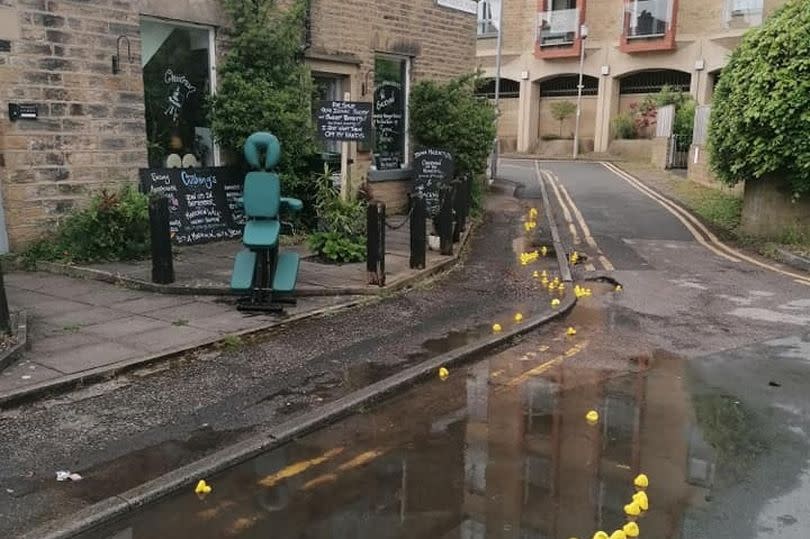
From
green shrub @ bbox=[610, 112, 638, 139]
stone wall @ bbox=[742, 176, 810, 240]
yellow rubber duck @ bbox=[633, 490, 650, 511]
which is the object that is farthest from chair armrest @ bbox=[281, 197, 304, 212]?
green shrub @ bbox=[610, 112, 638, 139]

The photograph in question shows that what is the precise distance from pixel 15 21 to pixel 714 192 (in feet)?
55.9

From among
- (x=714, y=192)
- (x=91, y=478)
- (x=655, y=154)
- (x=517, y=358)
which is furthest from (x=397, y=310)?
(x=655, y=154)

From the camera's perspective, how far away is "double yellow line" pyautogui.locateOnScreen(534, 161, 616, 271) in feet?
40.0

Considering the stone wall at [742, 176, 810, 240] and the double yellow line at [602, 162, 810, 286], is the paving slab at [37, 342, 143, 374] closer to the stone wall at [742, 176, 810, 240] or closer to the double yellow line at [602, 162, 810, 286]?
the double yellow line at [602, 162, 810, 286]

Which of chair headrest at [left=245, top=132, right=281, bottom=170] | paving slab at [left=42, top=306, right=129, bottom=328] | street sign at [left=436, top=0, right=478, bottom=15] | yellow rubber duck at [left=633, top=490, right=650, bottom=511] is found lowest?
yellow rubber duck at [left=633, top=490, right=650, bottom=511]

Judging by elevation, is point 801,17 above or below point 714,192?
above

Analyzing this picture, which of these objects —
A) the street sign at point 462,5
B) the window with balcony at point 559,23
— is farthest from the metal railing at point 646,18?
the street sign at point 462,5

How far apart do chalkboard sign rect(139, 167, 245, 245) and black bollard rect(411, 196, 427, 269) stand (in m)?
2.84

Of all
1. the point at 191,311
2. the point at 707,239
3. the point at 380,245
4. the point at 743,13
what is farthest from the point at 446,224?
the point at 743,13

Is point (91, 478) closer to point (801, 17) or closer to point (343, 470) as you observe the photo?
point (343, 470)

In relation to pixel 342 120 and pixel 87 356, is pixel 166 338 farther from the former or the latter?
pixel 342 120

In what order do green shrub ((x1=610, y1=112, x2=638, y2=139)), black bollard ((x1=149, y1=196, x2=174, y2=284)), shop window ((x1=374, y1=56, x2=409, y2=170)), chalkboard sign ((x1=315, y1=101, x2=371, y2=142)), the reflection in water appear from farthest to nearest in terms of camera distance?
Result: green shrub ((x1=610, y1=112, x2=638, y2=139))
shop window ((x1=374, y1=56, x2=409, y2=170))
chalkboard sign ((x1=315, y1=101, x2=371, y2=142))
black bollard ((x1=149, y1=196, x2=174, y2=284))
the reflection in water

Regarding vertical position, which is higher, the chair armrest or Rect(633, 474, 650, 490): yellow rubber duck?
the chair armrest

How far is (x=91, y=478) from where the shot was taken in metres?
4.13
